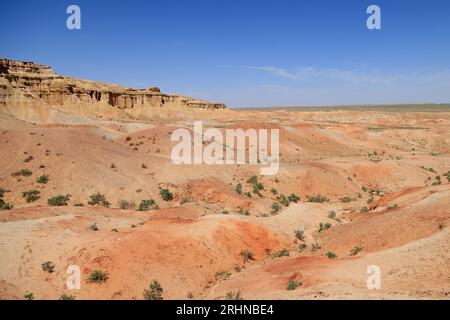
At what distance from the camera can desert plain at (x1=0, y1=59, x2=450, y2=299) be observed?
1051 cm

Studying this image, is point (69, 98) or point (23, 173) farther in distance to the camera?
point (69, 98)

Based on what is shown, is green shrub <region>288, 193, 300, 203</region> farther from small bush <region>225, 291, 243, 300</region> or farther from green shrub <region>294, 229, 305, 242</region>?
small bush <region>225, 291, 243, 300</region>

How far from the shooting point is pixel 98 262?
11.8m

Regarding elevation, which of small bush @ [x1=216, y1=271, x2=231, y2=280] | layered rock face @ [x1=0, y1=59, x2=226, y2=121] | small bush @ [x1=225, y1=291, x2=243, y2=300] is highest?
layered rock face @ [x1=0, y1=59, x2=226, y2=121]

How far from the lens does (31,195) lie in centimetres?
2059

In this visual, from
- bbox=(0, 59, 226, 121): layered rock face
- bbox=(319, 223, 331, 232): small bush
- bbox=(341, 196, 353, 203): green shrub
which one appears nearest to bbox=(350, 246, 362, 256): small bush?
bbox=(319, 223, 331, 232): small bush

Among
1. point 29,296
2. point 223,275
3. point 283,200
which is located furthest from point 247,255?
point 283,200

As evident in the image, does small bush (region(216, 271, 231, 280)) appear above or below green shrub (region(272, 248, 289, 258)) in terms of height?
below

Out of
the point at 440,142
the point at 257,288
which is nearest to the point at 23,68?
the point at 257,288

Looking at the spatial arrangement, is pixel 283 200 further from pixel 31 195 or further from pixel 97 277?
pixel 97 277

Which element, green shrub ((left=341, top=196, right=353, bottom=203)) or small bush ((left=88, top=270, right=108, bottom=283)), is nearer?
small bush ((left=88, top=270, right=108, bottom=283))

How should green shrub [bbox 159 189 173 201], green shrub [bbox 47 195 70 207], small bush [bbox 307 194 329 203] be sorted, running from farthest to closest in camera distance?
small bush [bbox 307 194 329 203] < green shrub [bbox 159 189 173 201] < green shrub [bbox 47 195 70 207]

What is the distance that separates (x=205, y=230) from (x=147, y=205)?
687cm

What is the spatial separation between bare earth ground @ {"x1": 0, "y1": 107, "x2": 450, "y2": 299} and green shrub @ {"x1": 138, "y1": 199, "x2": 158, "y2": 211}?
2.15 ft
